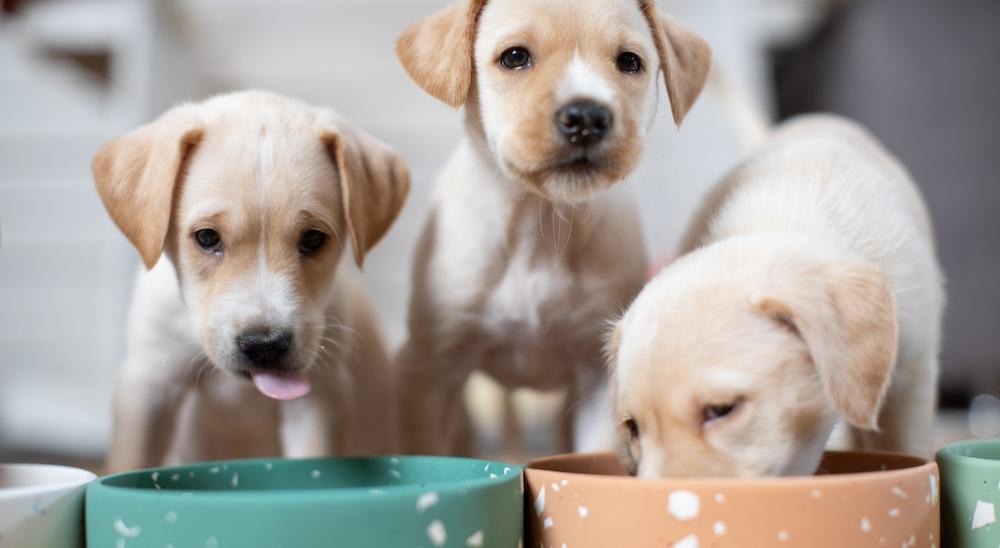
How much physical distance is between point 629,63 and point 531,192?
0.29 m

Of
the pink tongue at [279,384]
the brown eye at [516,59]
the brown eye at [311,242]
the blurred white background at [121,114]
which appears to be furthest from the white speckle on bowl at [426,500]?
the blurred white background at [121,114]

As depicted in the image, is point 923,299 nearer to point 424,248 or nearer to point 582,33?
point 582,33

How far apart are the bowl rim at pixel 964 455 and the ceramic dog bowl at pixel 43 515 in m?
1.09

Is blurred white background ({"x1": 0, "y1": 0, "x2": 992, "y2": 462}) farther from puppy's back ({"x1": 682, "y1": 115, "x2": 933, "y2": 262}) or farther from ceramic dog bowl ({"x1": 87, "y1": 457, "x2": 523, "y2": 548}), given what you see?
ceramic dog bowl ({"x1": 87, "y1": 457, "x2": 523, "y2": 548})

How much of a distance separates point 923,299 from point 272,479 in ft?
3.73

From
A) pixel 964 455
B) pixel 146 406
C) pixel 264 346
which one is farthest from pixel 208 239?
pixel 964 455

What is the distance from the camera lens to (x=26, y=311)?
17.7 ft

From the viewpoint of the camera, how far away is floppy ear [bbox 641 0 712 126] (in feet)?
5.58

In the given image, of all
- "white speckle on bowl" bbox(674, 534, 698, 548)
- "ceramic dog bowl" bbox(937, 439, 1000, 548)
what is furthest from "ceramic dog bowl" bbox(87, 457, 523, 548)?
"ceramic dog bowl" bbox(937, 439, 1000, 548)

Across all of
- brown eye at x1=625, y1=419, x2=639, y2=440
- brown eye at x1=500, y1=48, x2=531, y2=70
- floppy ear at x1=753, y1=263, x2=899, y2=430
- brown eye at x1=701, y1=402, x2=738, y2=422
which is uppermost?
brown eye at x1=500, y1=48, x2=531, y2=70

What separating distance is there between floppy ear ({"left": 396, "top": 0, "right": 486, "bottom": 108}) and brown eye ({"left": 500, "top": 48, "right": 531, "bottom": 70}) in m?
0.06

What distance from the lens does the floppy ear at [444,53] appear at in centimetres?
171

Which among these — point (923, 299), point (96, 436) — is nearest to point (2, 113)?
point (96, 436)

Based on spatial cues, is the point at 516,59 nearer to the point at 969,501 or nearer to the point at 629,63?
the point at 629,63
